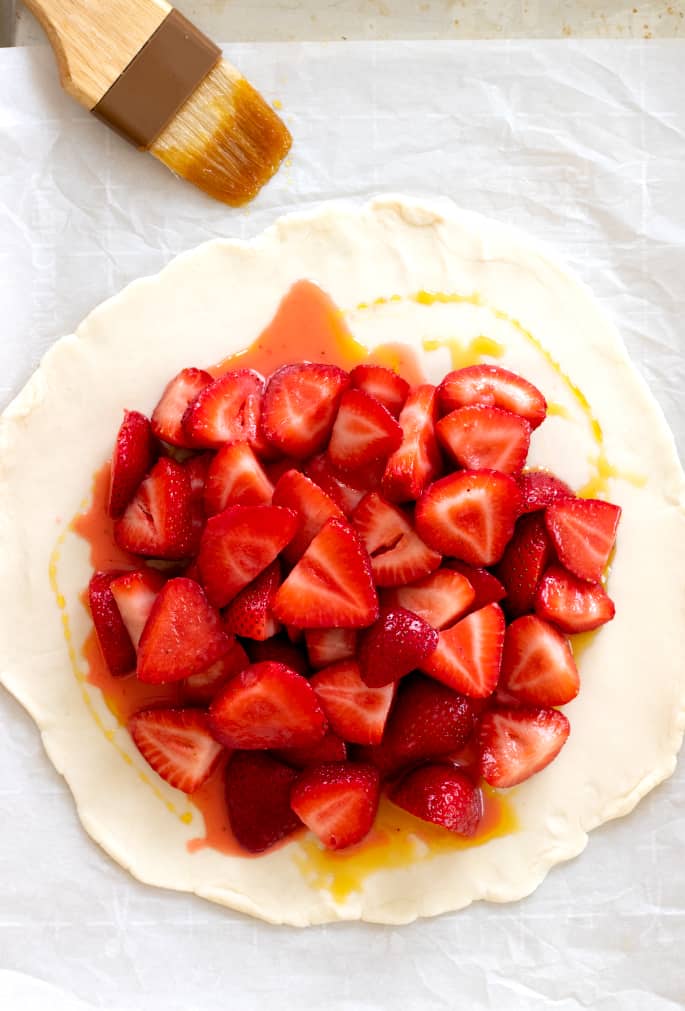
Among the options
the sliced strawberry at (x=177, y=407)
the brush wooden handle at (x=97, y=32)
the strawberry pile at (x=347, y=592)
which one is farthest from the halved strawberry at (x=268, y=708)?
the brush wooden handle at (x=97, y=32)

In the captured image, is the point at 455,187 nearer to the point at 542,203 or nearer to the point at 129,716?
the point at 542,203

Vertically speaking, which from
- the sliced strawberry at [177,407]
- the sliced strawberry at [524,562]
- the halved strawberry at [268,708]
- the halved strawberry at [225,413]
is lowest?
the halved strawberry at [268,708]

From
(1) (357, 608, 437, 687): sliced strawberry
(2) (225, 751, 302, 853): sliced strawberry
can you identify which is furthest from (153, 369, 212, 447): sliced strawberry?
(2) (225, 751, 302, 853): sliced strawberry

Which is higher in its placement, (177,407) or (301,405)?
(301,405)

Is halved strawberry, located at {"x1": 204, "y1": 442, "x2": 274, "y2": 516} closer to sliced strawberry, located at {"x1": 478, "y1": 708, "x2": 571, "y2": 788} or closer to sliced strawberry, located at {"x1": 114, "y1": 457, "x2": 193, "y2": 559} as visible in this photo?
sliced strawberry, located at {"x1": 114, "y1": 457, "x2": 193, "y2": 559}

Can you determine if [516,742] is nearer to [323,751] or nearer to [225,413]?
[323,751]

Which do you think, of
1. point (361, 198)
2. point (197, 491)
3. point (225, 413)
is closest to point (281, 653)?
point (197, 491)

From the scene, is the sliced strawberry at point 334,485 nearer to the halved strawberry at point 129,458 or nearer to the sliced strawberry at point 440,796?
Answer: the halved strawberry at point 129,458
